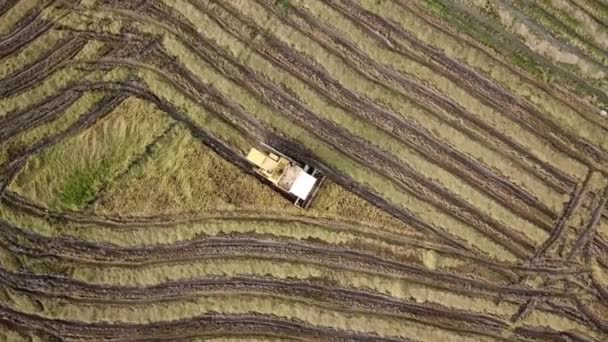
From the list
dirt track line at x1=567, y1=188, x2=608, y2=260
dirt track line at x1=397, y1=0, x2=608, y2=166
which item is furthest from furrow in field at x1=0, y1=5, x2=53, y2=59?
dirt track line at x1=567, y1=188, x2=608, y2=260

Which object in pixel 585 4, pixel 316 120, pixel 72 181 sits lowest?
pixel 72 181

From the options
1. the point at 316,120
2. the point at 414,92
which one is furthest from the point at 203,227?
the point at 414,92

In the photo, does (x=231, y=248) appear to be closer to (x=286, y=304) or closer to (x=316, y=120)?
(x=286, y=304)

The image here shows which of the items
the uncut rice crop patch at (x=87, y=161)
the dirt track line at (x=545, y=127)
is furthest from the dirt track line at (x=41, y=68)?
the dirt track line at (x=545, y=127)

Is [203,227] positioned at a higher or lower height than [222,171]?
lower

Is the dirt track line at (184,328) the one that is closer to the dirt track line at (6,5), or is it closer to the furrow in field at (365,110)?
the furrow in field at (365,110)

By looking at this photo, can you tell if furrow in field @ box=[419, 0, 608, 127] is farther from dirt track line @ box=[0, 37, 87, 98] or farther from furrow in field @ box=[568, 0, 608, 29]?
dirt track line @ box=[0, 37, 87, 98]

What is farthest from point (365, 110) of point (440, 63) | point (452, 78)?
point (452, 78)
